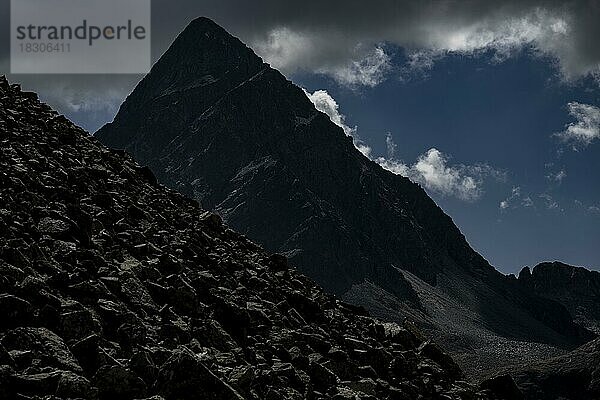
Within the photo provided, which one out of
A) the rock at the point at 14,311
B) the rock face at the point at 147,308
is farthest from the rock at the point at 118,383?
the rock at the point at 14,311

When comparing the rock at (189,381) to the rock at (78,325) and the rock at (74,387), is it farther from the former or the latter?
the rock at (78,325)

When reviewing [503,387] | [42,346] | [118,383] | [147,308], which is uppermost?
[147,308]

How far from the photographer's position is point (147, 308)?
58.7ft

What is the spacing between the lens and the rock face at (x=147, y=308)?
1364 cm

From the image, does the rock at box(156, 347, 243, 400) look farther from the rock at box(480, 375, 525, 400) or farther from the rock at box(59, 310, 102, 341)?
the rock at box(480, 375, 525, 400)

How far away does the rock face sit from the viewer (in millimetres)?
13641

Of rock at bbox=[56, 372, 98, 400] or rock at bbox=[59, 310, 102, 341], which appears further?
rock at bbox=[59, 310, 102, 341]

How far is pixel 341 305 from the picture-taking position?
32562 mm

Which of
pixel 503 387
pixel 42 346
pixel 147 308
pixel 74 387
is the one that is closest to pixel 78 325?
pixel 42 346

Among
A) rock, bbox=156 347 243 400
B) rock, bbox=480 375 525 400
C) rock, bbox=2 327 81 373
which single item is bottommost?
rock, bbox=480 375 525 400

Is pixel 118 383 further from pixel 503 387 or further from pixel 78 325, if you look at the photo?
pixel 503 387

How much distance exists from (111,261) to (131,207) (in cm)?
756

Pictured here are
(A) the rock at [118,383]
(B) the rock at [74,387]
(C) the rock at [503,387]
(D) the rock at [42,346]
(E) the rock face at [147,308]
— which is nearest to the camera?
(B) the rock at [74,387]

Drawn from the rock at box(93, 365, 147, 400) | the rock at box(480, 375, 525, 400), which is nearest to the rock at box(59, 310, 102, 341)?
the rock at box(93, 365, 147, 400)
